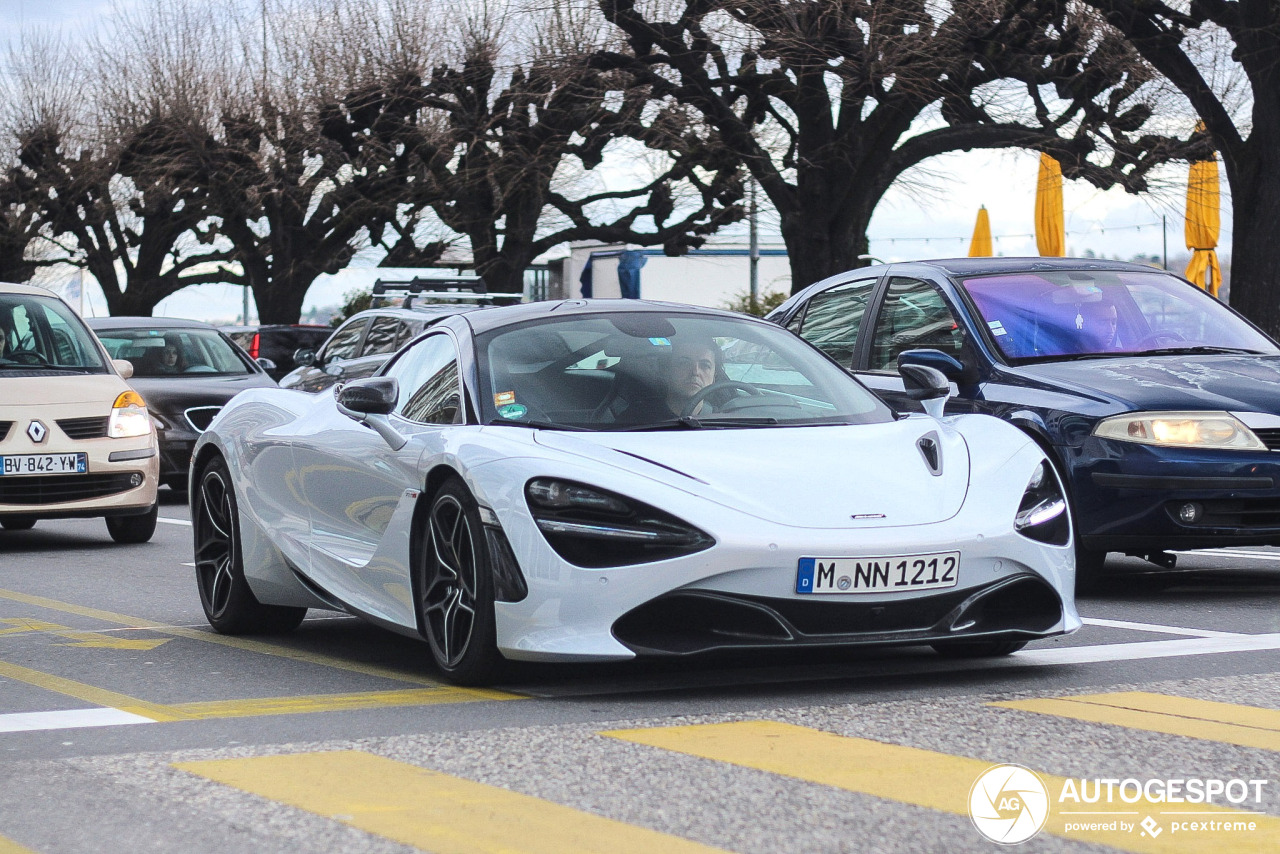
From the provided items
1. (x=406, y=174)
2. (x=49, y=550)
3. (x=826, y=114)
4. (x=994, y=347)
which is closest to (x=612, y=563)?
(x=994, y=347)

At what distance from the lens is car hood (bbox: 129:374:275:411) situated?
629 inches

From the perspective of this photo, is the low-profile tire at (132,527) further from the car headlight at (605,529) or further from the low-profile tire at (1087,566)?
the car headlight at (605,529)

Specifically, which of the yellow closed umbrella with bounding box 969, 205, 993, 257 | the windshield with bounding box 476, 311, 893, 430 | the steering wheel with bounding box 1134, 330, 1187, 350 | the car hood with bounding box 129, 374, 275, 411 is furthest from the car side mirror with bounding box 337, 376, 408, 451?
the yellow closed umbrella with bounding box 969, 205, 993, 257

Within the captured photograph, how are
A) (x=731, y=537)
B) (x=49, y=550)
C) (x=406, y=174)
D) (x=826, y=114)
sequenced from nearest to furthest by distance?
(x=731, y=537)
(x=49, y=550)
(x=826, y=114)
(x=406, y=174)

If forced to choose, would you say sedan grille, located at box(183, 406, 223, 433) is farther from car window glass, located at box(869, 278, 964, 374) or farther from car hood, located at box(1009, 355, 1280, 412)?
car hood, located at box(1009, 355, 1280, 412)

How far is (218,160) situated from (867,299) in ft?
101

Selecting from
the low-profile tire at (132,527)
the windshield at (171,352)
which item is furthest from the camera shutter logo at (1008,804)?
the windshield at (171,352)

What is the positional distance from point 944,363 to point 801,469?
120 inches

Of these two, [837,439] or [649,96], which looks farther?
[649,96]

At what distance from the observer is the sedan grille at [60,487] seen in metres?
11.6

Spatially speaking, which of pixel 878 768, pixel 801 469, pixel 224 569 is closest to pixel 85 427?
pixel 224 569

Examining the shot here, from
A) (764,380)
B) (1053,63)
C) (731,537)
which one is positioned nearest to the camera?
(731,537)

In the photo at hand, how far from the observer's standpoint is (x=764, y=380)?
20.7 ft

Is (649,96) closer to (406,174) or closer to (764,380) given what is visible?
(406,174)
